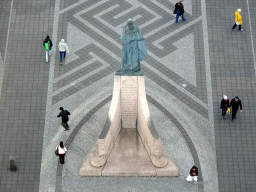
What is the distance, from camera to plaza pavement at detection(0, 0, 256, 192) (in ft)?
78.5

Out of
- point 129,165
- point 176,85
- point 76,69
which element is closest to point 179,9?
point 176,85

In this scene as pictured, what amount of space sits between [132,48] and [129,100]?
2895 mm

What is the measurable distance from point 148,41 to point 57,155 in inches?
345

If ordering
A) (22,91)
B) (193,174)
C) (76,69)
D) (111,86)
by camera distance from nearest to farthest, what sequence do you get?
1. (193,174)
2. (22,91)
3. (111,86)
4. (76,69)

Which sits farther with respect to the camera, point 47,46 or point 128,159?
point 47,46

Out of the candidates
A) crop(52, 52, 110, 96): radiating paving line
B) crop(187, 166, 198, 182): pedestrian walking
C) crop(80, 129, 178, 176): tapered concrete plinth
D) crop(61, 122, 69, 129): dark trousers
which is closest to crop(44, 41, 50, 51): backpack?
crop(52, 52, 110, 96): radiating paving line

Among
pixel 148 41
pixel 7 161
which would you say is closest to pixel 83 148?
pixel 7 161

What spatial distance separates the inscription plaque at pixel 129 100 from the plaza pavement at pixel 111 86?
4.98 ft

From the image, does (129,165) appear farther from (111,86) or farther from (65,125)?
(111,86)

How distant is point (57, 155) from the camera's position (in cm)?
2362

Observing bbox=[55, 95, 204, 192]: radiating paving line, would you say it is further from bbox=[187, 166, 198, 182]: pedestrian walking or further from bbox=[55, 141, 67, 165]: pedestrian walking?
bbox=[55, 141, 67, 165]: pedestrian walking

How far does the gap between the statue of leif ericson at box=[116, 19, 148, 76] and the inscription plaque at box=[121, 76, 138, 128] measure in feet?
1.20

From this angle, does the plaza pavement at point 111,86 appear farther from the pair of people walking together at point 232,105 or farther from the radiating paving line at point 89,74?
the pair of people walking together at point 232,105

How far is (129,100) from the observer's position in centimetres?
2348
